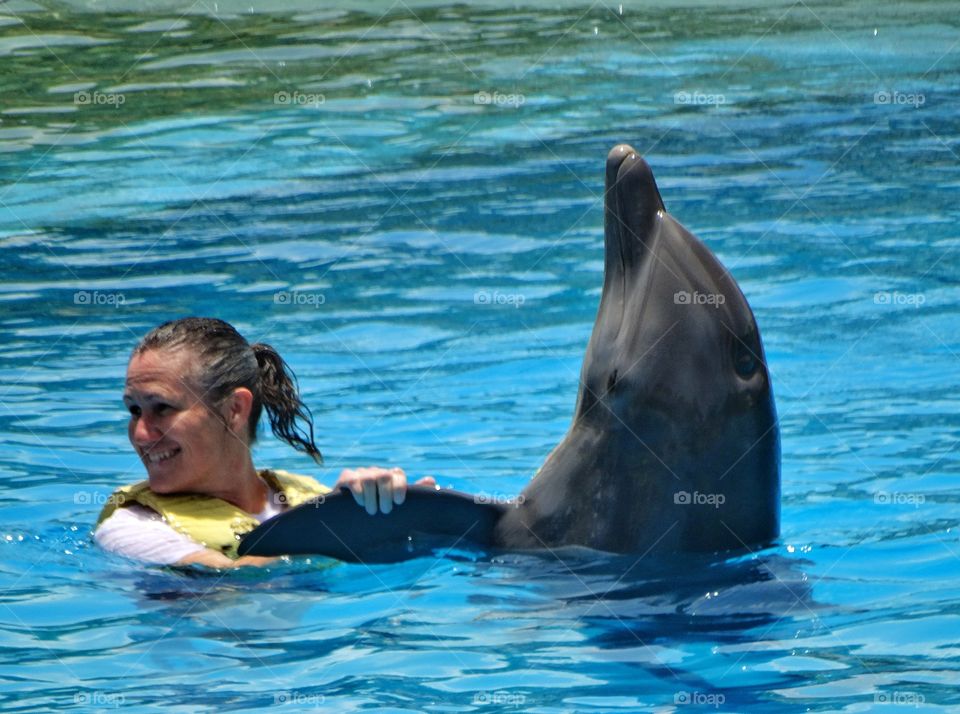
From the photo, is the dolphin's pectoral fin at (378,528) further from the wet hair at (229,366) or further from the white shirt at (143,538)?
the wet hair at (229,366)

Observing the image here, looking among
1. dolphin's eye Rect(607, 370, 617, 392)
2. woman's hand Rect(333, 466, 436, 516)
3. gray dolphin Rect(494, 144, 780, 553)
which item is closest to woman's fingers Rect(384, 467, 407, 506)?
woman's hand Rect(333, 466, 436, 516)

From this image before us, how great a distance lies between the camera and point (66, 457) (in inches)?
287

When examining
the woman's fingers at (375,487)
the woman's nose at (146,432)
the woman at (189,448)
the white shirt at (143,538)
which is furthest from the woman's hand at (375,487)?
the woman's nose at (146,432)

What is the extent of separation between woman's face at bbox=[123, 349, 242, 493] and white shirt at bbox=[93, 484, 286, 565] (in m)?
0.13

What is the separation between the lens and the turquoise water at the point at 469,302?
4883 mm

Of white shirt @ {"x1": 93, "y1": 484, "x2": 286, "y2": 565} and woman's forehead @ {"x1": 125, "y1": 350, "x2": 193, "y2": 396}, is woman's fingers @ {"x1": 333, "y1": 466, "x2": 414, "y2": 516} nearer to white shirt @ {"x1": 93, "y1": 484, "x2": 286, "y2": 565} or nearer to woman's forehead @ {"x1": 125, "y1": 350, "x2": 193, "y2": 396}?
white shirt @ {"x1": 93, "y1": 484, "x2": 286, "y2": 565}

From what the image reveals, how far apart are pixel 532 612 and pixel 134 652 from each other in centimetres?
125

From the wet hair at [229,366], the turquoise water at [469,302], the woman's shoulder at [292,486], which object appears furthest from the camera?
the woman's shoulder at [292,486]

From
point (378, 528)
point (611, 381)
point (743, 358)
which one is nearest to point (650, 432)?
point (611, 381)

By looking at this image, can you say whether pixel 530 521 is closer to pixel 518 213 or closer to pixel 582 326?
pixel 582 326

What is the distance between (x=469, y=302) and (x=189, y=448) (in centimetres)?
393

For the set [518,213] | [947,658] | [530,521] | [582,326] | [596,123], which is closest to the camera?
[947,658]

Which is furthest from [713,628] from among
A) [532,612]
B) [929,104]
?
[929,104]

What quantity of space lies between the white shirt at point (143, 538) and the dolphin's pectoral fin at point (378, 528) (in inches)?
9.0
